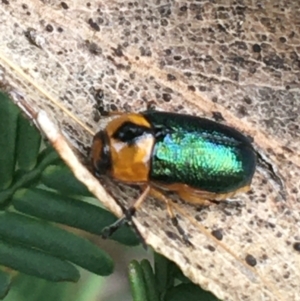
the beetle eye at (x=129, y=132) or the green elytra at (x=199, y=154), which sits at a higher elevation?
the beetle eye at (x=129, y=132)

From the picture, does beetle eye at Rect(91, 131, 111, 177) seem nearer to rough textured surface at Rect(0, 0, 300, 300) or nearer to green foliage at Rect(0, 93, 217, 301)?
rough textured surface at Rect(0, 0, 300, 300)

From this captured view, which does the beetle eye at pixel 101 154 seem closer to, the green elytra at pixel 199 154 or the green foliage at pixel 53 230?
the green elytra at pixel 199 154

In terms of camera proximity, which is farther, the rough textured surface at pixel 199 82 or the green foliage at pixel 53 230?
the green foliage at pixel 53 230

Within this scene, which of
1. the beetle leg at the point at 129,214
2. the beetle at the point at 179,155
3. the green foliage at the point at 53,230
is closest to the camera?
the beetle leg at the point at 129,214

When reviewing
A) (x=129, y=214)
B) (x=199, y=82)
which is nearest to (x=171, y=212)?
(x=129, y=214)

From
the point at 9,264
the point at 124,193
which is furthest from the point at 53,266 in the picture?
the point at 124,193

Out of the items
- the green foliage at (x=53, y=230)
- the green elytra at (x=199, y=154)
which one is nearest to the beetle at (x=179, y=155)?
the green elytra at (x=199, y=154)

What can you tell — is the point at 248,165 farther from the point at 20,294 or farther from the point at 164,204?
the point at 20,294
